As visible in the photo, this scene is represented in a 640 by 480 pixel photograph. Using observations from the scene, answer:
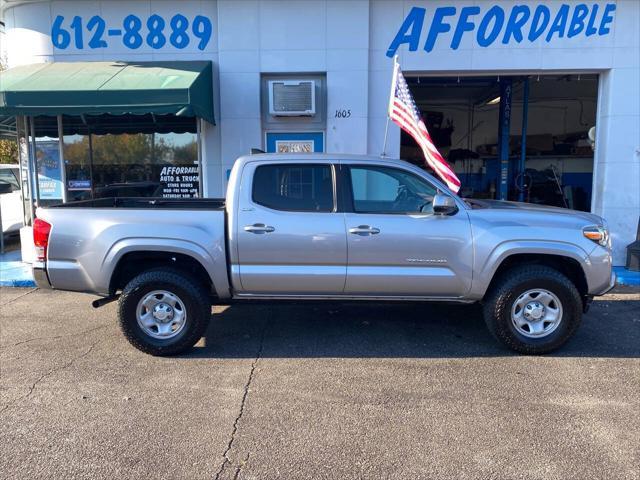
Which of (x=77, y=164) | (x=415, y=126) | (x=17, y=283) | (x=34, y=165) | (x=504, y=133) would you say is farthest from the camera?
(x=504, y=133)

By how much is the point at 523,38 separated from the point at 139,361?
8.07 m

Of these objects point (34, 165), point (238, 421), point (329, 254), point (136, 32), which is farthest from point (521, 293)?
point (34, 165)

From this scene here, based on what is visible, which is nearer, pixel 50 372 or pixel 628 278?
pixel 50 372

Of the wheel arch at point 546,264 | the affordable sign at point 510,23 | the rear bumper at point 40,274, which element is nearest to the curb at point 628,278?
the wheel arch at point 546,264

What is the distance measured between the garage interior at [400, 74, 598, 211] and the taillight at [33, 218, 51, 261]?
417 inches

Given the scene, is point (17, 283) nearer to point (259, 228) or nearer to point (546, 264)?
point (259, 228)

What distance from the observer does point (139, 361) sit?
15.7 feet

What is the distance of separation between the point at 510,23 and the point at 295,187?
605cm

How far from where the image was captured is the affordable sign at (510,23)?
28.3 feet

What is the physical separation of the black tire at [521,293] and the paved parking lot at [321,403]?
6.7 inches

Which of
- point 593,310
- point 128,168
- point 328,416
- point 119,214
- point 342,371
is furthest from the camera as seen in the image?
point 128,168

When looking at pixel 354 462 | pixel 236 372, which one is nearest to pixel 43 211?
pixel 236 372

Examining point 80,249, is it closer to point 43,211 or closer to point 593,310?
point 43,211

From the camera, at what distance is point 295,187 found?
16.3ft
